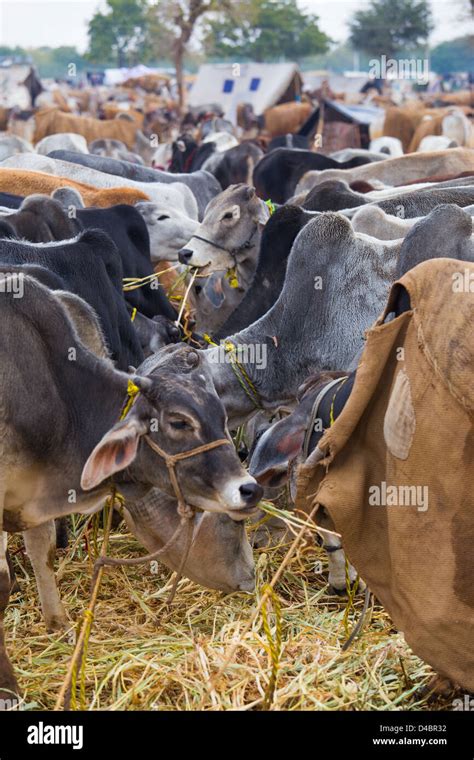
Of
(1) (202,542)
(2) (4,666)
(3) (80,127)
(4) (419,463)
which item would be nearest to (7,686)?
(2) (4,666)

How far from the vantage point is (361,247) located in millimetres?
5559

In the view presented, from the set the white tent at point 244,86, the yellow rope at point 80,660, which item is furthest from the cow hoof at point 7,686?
the white tent at point 244,86

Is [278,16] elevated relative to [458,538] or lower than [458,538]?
elevated

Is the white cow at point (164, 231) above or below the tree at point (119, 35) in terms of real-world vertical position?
below

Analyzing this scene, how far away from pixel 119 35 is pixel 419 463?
222ft

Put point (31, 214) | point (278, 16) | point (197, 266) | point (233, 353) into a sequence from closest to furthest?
point (233, 353) < point (31, 214) < point (197, 266) < point (278, 16)

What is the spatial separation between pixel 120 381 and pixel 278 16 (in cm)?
5656

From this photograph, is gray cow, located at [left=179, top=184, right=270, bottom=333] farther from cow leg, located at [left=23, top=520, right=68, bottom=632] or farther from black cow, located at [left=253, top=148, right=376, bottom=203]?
black cow, located at [left=253, top=148, right=376, bottom=203]

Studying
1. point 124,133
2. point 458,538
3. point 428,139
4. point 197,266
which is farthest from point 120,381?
point 124,133

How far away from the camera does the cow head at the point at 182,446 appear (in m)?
3.50

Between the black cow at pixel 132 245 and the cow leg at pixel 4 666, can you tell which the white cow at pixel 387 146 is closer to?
the black cow at pixel 132 245

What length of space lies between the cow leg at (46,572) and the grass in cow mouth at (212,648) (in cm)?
7

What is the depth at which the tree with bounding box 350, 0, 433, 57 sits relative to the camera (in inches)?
2058

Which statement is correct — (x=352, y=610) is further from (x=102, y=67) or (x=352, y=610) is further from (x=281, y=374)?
(x=102, y=67)
